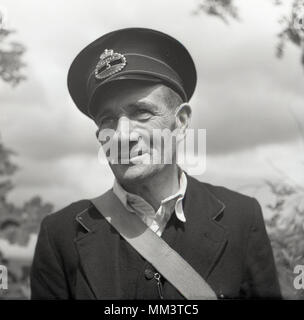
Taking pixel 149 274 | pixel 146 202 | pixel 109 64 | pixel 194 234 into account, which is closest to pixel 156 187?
pixel 146 202

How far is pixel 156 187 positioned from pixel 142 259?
1.01 ft

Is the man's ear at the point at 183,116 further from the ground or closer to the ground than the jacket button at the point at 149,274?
further from the ground

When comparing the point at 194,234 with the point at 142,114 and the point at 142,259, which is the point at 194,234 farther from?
the point at 142,114

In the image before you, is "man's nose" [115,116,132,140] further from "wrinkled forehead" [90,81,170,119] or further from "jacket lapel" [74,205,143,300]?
"jacket lapel" [74,205,143,300]

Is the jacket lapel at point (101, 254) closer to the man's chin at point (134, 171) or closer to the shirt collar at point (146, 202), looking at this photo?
the shirt collar at point (146, 202)

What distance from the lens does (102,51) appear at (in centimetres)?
241

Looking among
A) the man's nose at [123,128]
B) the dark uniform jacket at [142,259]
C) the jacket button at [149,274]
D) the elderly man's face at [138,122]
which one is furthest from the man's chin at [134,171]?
the jacket button at [149,274]

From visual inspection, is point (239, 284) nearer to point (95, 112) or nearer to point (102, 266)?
point (102, 266)

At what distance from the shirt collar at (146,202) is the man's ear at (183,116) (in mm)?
200

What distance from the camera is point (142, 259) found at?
2.32 metres

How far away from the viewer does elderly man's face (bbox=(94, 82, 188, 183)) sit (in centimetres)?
228

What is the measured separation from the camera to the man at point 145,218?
2301mm

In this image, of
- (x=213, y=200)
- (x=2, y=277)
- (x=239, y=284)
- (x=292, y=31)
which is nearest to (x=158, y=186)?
(x=213, y=200)
